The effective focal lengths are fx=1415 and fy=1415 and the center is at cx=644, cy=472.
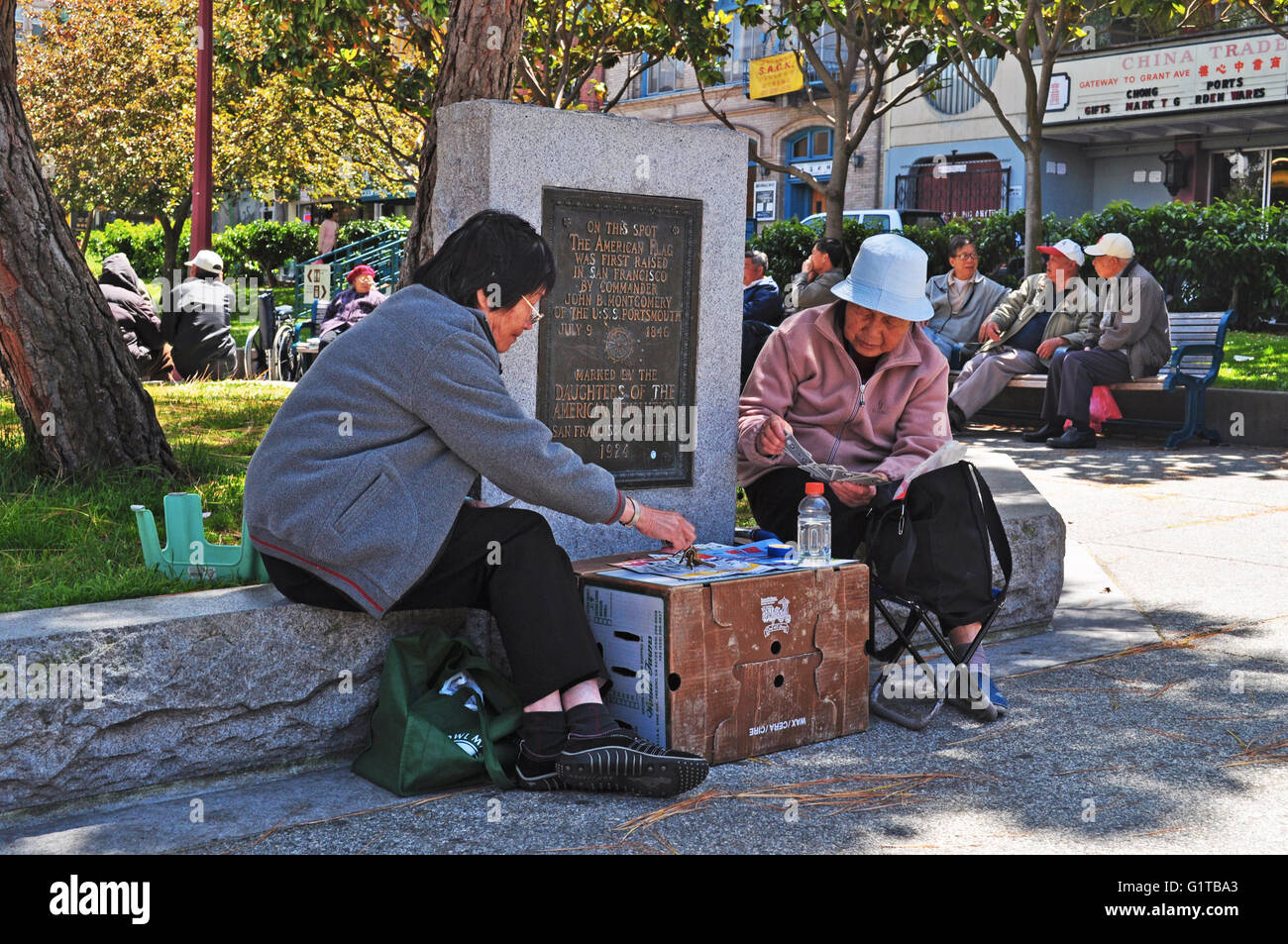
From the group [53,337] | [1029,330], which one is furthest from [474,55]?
[1029,330]

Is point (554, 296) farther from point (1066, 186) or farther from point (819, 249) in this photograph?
point (1066, 186)

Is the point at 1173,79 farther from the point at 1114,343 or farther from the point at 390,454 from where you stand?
the point at 390,454

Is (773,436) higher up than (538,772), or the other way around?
(773,436)

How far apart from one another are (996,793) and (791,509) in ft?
4.90

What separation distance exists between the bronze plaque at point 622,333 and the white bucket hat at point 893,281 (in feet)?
2.11

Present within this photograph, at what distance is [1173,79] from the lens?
25125 mm

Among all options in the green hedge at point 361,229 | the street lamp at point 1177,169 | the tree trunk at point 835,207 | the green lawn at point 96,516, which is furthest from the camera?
the green hedge at point 361,229

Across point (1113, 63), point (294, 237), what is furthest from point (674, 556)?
point (294, 237)

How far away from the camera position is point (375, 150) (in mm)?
31125

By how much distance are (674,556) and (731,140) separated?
1.72 m

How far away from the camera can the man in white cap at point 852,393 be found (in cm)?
489

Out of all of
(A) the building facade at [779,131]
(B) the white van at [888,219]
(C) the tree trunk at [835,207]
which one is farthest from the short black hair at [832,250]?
(A) the building facade at [779,131]

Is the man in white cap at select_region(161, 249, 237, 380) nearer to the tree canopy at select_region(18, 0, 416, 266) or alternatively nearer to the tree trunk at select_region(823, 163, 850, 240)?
the tree trunk at select_region(823, 163, 850, 240)

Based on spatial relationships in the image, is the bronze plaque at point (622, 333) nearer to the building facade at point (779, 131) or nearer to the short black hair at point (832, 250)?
the short black hair at point (832, 250)
